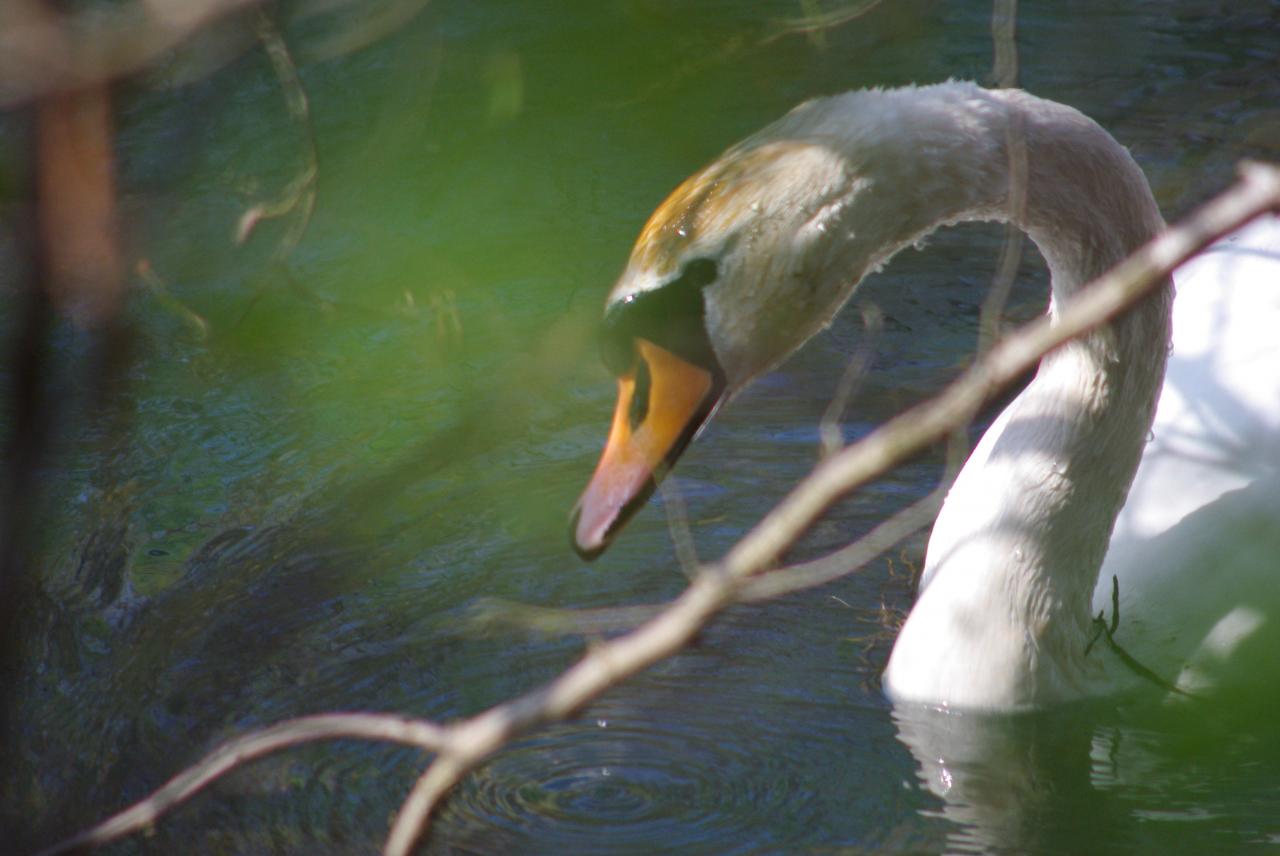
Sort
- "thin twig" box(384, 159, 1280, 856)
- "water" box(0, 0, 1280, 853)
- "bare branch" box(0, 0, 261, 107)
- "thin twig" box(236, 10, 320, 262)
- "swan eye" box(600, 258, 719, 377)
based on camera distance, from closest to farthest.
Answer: "bare branch" box(0, 0, 261, 107) < "thin twig" box(384, 159, 1280, 856) < "thin twig" box(236, 10, 320, 262) < "water" box(0, 0, 1280, 853) < "swan eye" box(600, 258, 719, 377)

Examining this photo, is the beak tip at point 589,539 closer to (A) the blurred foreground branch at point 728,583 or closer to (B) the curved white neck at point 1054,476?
(B) the curved white neck at point 1054,476

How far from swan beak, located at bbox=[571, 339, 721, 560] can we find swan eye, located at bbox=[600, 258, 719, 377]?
2cm

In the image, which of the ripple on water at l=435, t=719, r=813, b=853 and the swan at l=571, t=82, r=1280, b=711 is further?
the ripple on water at l=435, t=719, r=813, b=853

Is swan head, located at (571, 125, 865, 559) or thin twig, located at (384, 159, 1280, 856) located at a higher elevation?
thin twig, located at (384, 159, 1280, 856)

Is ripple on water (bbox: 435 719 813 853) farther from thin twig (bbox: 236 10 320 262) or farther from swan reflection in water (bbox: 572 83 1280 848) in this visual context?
thin twig (bbox: 236 10 320 262)

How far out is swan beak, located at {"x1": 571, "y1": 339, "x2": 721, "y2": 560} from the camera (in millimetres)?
2328

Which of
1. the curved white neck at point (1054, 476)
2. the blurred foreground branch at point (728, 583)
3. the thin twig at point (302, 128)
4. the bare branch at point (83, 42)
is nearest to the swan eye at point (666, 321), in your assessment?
the curved white neck at point (1054, 476)

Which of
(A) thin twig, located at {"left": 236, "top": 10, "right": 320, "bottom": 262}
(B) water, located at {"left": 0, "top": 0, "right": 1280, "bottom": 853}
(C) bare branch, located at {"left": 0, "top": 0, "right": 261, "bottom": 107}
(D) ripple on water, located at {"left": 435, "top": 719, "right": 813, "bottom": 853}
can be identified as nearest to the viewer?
(C) bare branch, located at {"left": 0, "top": 0, "right": 261, "bottom": 107}

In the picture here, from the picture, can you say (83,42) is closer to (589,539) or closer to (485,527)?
(589,539)

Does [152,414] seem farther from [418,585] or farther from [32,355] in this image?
[32,355]

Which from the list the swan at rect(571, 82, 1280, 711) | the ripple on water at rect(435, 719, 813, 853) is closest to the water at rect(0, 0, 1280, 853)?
the ripple on water at rect(435, 719, 813, 853)

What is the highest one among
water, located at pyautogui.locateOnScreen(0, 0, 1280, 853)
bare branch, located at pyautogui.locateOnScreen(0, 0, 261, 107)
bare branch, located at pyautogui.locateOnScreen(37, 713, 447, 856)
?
bare branch, located at pyautogui.locateOnScreen(0, 0, 261, 107)

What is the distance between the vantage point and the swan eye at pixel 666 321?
2.28 metres

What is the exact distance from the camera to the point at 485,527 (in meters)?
3.91
